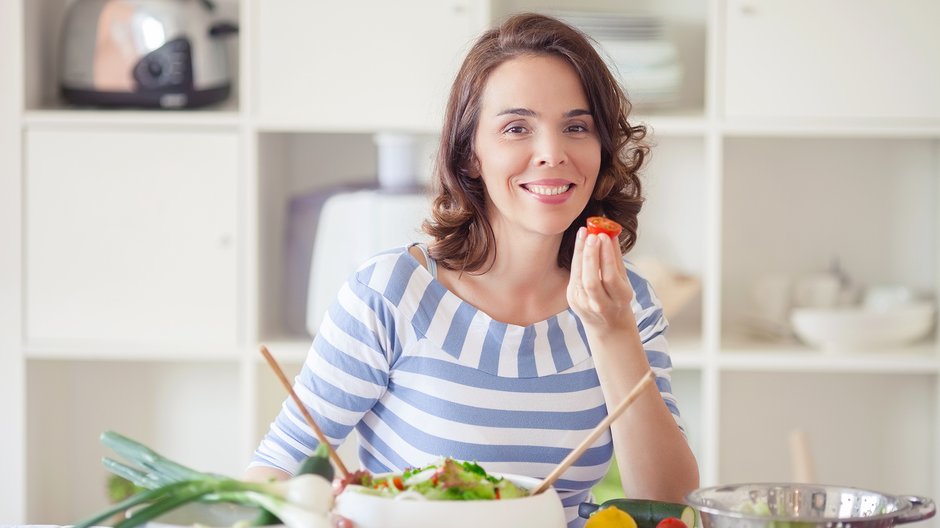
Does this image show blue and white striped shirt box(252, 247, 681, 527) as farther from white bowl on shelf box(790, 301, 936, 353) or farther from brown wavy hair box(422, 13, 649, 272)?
white bowl on shelf box(790, 301, 936, 353)

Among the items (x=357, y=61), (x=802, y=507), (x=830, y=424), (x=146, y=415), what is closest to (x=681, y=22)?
(x=357, y=61)

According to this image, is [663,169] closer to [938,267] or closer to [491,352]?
[938,267]

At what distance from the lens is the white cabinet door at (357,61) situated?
7.63 feet

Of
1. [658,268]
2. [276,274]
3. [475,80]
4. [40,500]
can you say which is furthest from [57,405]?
[475,80]

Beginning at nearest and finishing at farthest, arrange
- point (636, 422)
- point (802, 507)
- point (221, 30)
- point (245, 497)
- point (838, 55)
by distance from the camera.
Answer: point (245, 497), point (802, 507), point (636, 422), point (838, 55), point (221, 30)

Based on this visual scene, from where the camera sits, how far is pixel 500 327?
57.2 inches

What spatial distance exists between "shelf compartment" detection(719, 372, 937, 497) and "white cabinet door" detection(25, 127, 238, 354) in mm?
1216

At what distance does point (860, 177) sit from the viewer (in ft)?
8.52

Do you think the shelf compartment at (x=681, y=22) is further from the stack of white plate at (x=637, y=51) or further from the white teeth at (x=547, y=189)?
the white teeth at (x=547, y=189)

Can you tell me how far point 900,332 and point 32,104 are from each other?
6.40 ft

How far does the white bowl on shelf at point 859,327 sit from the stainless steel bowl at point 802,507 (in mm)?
1442

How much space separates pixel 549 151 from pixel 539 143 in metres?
0.02

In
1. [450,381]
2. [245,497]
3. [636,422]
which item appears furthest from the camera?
[450,381]

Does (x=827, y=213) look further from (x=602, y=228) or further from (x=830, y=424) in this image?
(x=602, y=228)
